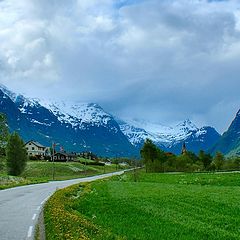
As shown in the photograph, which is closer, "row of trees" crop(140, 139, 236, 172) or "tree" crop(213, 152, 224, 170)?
"row of trees" crop(140, 139, 236, 172)

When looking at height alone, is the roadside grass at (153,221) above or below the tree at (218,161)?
below

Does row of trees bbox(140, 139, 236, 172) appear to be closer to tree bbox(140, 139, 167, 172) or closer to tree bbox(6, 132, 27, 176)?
tree bbox(140, 139, 167, 172)

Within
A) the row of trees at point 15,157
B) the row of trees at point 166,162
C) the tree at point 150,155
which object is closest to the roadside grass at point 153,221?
the row of trees at point 15,157

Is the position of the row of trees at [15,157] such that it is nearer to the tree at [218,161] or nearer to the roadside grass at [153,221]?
the tree at [218,161]

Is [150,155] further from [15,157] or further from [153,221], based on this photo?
[153,221]

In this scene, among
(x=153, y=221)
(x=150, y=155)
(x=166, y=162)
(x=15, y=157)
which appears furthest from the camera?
(x=166, y=162)

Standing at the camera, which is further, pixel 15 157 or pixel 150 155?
pixel 150 155

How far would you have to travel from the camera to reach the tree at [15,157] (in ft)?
418

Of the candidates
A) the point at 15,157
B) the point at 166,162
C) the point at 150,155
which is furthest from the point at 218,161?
the point at 15,157

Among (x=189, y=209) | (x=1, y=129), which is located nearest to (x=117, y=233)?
(x=189, y=209)

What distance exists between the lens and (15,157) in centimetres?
12812

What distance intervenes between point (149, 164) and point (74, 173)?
127 feet

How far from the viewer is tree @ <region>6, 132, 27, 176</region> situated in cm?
12750

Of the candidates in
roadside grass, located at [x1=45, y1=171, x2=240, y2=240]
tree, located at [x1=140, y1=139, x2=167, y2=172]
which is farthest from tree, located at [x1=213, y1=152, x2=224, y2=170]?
roadside grass, located at [x1=45, y1=171, x2=240, y2=240]
